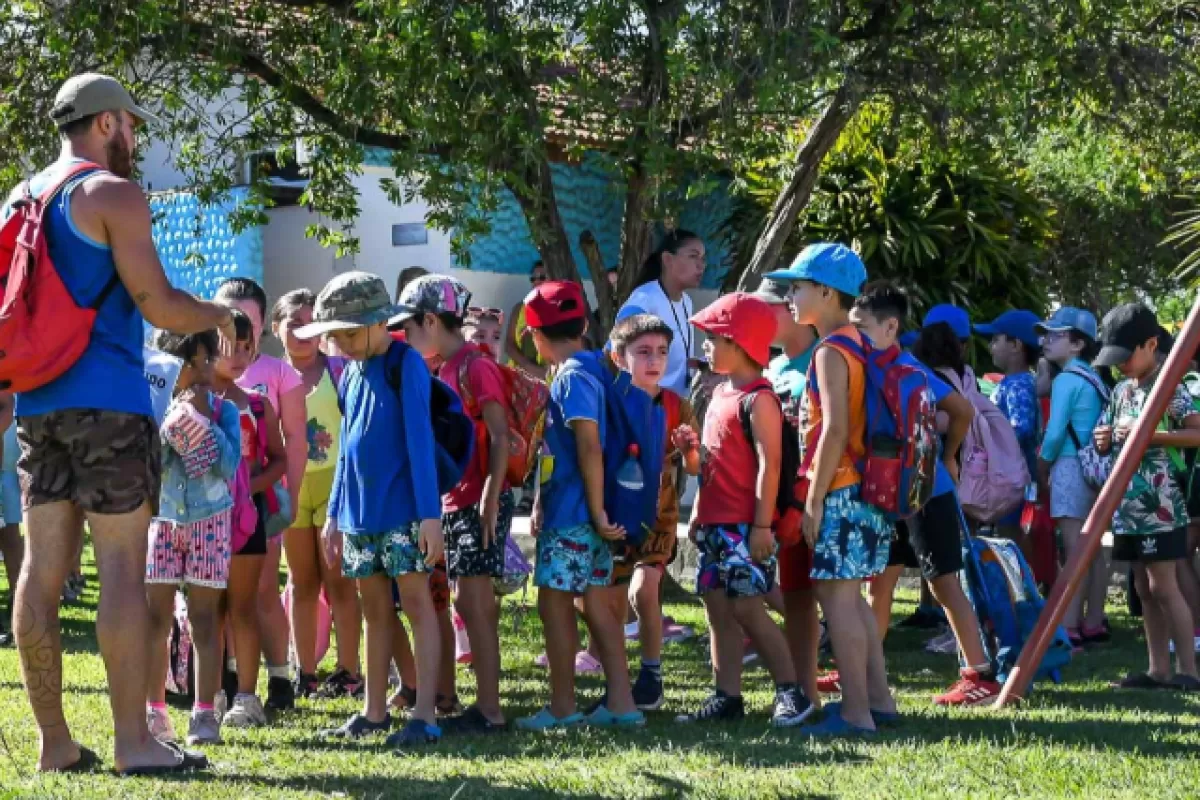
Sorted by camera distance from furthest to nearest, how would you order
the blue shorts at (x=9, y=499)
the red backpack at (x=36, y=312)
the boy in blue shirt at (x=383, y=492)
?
the blue shorts at (x=9, y=499), the boy in blue shirt at (x=383, y=492), the red backpack at (x=36, y=312)

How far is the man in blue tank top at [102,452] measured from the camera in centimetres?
539

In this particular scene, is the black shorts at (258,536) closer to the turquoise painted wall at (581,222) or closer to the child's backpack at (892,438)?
the child's backpack at (892,438)

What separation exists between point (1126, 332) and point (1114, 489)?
1.81 meters

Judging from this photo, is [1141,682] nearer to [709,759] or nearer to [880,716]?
[880,716]

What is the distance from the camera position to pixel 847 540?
21.8 ft

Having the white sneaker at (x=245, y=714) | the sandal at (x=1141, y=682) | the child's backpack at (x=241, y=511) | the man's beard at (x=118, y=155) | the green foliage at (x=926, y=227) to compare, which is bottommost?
the sandal at (x=1141, y=682)

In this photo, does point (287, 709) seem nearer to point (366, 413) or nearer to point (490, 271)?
point (366, 413)

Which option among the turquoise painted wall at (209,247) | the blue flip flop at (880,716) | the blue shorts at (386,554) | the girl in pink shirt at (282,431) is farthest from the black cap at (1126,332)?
the turquoise painted wall at (209,247)

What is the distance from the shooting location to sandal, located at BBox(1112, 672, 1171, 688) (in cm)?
822

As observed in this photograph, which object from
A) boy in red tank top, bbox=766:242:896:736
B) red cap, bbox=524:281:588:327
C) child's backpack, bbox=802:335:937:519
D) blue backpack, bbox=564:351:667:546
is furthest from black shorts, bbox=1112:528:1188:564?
red cap, bbox=524:281:588:327

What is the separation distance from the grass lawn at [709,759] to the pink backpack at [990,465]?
194cm

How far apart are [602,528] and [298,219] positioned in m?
13.7

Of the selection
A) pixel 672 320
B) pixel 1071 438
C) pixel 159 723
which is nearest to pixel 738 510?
pixel 159 723

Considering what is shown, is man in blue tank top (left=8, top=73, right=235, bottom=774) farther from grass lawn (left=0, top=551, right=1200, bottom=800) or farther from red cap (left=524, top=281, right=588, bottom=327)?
red cap (left=524, top=281, right=588, bottom=327)
